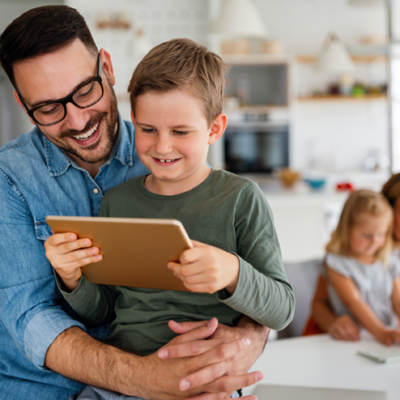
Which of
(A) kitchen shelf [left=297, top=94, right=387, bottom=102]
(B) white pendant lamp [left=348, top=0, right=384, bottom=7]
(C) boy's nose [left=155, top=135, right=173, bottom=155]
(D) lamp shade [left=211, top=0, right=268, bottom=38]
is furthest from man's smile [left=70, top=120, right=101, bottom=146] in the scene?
(A) kitchen shelf [left=297, top=94, right=387, bottom=102]

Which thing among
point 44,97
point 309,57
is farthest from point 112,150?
point 309,57

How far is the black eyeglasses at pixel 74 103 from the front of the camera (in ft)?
4.25

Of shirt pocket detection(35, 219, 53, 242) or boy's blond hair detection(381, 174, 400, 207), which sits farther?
boy's blond hair detection(381, 174, 400, 207)

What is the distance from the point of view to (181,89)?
3.43 feet

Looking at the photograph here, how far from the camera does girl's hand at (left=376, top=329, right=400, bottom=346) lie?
1722 millimetres

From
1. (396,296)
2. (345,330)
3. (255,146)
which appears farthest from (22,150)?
(255,146)

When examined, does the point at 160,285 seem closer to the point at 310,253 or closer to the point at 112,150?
the point at 112,150

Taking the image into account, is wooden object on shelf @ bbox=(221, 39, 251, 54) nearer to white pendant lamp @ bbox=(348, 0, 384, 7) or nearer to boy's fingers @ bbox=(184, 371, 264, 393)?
white pendant lamp @ bbox=(348, 0, 384, 7)

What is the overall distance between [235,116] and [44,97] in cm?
517

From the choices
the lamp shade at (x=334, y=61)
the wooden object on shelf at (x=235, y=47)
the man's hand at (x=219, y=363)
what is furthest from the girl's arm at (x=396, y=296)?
the wooden object on shelf at (x=235, y=47)

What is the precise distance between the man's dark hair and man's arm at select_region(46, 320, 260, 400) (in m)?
0.74

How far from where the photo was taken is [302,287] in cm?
226

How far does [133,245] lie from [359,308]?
4.45 feet

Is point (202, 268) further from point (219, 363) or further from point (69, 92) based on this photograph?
point (69, 92)
